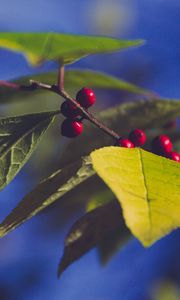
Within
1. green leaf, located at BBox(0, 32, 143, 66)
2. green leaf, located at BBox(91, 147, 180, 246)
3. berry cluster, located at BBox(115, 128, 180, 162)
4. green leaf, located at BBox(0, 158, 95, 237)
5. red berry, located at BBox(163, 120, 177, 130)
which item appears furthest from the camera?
red berry, located at BBox(163, 120, 177, 130)

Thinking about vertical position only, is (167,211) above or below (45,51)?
below

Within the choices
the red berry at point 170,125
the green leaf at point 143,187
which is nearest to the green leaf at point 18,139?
the green leaf at point 143,187

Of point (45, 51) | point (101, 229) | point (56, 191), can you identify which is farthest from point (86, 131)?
point (45, 51)

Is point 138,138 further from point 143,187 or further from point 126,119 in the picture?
point 143,187

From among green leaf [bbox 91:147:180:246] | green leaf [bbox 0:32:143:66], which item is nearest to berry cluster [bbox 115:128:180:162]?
green leaf [bbox 91:147:180:246]

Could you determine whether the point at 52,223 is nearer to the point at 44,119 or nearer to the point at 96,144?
the point at 96,144

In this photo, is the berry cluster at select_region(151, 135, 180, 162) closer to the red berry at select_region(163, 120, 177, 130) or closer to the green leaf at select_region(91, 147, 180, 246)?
the red berry at select_region(163, 120, 177, 130)

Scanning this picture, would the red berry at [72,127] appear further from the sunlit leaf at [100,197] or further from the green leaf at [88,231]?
the sunlit leaf at [100,197]
